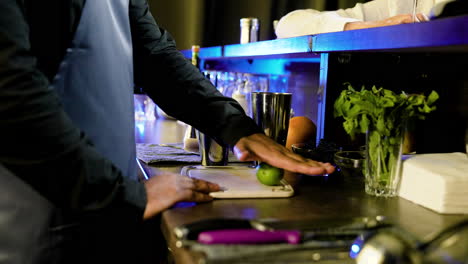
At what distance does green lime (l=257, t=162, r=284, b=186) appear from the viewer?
106cm

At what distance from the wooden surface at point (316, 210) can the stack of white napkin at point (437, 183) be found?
0.06 feet

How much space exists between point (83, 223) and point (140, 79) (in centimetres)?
→ 56

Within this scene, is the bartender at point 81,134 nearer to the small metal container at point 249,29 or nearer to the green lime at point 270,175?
the green lime at point 270,175

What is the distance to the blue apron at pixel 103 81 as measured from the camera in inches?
36.3

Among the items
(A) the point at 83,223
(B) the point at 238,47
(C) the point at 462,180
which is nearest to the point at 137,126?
(B) the point at 238,47

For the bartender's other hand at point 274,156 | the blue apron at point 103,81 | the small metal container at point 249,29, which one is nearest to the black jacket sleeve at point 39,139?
the blue apron at point 103,81

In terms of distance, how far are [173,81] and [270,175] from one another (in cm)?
42

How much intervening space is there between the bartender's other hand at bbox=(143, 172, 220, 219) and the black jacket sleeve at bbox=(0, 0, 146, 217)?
8cm

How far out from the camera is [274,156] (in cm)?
108

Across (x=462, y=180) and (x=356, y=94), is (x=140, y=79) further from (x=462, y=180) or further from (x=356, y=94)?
(x=462, y=180)

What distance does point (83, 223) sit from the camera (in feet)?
2.94

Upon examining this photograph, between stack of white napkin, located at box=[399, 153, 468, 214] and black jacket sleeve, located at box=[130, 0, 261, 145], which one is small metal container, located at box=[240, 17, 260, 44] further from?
stack of white napkin, located at box=[399, 153, 468, 214]

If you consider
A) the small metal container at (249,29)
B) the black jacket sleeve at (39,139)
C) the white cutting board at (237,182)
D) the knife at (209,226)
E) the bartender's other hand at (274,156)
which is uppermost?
the small metal container at (249,29)

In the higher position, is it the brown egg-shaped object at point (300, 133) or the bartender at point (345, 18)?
the bartender at point (345, 18)
